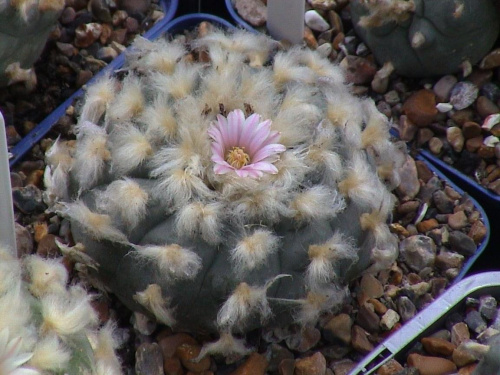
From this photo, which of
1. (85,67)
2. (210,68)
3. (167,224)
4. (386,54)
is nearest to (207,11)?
(85,67)

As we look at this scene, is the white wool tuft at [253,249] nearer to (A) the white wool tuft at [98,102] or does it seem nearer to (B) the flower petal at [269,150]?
(B) the flower petal at [269,150]

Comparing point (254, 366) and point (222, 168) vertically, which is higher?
point (222, 168)

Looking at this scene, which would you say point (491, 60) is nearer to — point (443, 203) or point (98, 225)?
point (443, 203)

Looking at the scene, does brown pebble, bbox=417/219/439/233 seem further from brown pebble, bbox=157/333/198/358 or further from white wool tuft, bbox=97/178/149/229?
white wool tuft, bbox=97/178/149/229

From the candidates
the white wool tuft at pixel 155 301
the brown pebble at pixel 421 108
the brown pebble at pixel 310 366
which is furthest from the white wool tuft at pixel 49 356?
the brown pebble at pixel 421 108

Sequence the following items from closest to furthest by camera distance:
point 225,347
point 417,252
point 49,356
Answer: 1. point 49,356
2. point 225,347
3. point 417,252

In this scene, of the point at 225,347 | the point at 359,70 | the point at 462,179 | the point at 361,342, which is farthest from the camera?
the point at 359,70

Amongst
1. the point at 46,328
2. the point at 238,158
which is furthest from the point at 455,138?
the point at 46,328
